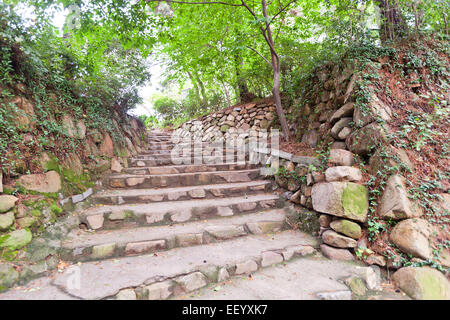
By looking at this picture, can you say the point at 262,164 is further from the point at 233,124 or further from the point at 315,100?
the point at 233,124

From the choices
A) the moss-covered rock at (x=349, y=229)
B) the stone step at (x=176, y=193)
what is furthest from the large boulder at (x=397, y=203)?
the stone step at (x=176, y=193)

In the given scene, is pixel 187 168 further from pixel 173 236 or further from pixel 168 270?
pixel 168 270

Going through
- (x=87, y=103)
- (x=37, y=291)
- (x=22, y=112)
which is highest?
(x=87, y=103)

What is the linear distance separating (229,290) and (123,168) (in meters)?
3.11

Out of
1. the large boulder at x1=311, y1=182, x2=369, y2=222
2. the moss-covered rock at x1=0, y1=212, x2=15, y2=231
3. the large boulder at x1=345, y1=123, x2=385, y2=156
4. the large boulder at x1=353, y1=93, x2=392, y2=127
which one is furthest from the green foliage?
the large boulder at x1=353, y1=93, x2=392, y2=127

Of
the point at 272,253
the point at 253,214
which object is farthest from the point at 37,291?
the point at 253,214

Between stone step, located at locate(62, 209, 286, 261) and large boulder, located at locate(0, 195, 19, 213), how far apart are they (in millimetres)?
583

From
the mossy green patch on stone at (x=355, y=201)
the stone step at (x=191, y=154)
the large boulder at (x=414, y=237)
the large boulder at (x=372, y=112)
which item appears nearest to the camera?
the large boulder at (x=414, y=237)

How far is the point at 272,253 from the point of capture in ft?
7.40

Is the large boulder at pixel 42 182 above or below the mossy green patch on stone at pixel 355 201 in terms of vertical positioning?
above

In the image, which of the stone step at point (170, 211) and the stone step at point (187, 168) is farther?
the stone step at point (187, 168)

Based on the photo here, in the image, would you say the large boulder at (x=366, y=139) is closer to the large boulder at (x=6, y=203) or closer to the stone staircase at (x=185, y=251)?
the stone staircase at (x=185, y=251)

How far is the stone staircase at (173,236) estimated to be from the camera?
5.94 ft

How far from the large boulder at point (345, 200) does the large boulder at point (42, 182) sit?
3278 mm
